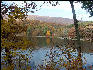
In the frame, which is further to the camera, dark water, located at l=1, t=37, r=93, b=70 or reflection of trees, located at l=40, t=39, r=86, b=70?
dark water, located at l=1, t=37, r=93, b=70

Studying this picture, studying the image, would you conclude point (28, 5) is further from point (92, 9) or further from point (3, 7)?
point (92, 9)

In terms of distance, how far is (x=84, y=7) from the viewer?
25.4ft

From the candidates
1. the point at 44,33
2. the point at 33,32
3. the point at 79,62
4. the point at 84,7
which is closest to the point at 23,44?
the point at 79,62

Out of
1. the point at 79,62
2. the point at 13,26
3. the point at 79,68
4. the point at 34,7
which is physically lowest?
the point at 79,68

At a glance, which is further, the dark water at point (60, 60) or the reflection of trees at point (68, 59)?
the dark water at point (60, 60)

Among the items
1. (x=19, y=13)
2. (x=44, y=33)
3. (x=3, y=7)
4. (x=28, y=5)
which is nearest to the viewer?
(x=3, y=7)

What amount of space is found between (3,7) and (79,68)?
17.9 ft

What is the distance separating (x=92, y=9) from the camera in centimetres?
760

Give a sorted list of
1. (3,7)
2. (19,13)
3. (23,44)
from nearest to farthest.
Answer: (3,7), (19,13), (23,44)

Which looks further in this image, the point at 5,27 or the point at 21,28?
the point at 21,28

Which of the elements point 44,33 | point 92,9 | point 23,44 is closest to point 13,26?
point 23,44

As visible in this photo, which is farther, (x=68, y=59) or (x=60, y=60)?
(x=60, y=60)

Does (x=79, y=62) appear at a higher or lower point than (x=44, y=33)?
higher

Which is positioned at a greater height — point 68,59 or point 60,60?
point 68,59
